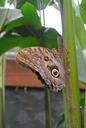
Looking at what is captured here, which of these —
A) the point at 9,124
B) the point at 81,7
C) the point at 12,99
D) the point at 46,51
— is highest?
the point at 81,7

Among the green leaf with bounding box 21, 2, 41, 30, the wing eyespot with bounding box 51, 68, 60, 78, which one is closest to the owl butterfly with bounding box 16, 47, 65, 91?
the wing eyespot with bounding box 51, 68, 60, 78

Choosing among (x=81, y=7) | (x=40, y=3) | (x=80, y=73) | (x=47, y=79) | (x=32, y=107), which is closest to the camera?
(x=47, y=79)

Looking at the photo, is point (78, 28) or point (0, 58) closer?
point (78, 28)

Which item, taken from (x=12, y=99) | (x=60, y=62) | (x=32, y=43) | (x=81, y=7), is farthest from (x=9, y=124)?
(x=60, y=62)

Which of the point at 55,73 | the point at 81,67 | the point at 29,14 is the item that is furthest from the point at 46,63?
the point at 29,14

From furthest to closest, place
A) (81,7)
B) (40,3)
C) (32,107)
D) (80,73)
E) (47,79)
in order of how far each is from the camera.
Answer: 1. (32,107)
2. (40,3)
3. (81,7)
4. (80,73)
5. (47,79)

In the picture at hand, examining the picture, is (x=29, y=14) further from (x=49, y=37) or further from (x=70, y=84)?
(x=70, y=84)

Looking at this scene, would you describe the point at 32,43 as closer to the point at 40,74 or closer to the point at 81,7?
the point at 81,7
